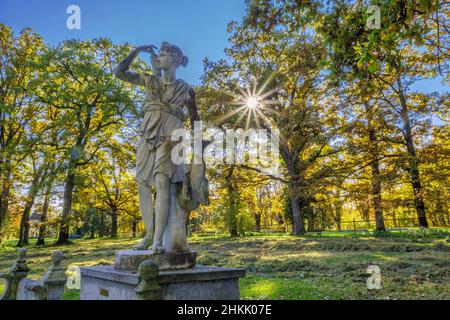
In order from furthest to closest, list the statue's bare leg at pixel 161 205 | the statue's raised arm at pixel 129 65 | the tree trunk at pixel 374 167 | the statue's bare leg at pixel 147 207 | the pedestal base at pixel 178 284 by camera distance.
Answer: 1. the tree trunk at pixel 374 167
2. the statue's raised arm at pixel 129 65
3. the statue's bare leg at pixel 147 207
4. the statue's bare leg at pixel 161 205
5. the pedestal base at pixel 178 284

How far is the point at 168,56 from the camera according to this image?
4.85m

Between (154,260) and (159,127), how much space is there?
1732mm

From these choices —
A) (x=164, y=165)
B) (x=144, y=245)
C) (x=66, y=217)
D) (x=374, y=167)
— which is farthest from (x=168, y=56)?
(x=374, y=167)

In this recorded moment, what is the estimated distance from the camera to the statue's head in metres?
4.84

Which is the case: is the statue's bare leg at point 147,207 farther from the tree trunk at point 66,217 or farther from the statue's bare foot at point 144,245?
the tree trunk at point 66,217

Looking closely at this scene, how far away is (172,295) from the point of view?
12.0 feet

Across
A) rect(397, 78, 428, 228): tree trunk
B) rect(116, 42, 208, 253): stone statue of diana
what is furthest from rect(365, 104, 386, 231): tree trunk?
rect(116, 42, 208, 253): stone statue of diana

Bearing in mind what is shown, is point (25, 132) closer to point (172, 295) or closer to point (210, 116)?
point (210, 116)

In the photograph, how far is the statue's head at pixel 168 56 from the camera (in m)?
4.84

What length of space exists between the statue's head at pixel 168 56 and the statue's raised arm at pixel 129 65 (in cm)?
15

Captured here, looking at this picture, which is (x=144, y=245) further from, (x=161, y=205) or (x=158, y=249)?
(x=161, y=205)

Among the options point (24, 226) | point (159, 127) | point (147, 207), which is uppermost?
point (159, 127)

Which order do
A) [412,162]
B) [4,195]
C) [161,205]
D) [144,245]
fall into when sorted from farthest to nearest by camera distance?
[4,195] < [412,162] < [144,245] < [161,205]

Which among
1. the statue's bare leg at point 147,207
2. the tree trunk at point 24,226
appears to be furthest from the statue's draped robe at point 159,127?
the tree trunk at point 24,226
